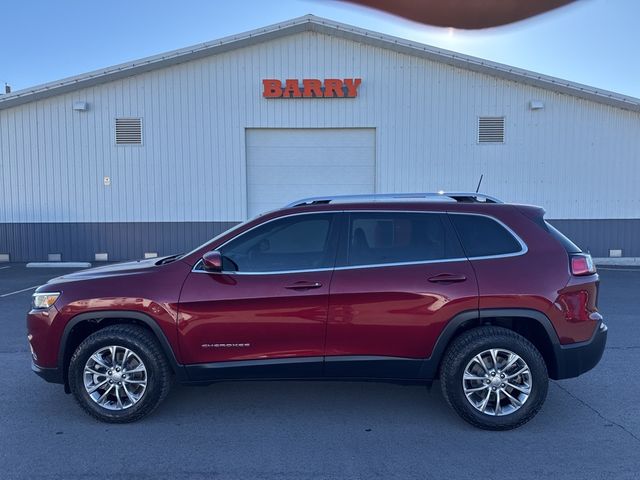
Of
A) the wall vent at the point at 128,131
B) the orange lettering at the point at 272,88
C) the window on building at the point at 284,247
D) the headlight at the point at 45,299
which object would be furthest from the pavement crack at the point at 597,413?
the wall vent at the point at 128,131

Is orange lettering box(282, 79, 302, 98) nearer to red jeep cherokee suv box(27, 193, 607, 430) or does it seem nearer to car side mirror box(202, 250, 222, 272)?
red jeep cherokee suv box(27, 193, 607, 430)

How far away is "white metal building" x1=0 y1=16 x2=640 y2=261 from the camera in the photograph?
13328 mm

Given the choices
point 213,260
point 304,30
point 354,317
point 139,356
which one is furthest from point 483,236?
point 304,30

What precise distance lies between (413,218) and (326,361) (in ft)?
4.57

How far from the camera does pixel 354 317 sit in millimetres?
3818

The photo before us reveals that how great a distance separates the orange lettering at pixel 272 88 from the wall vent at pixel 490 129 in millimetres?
5695

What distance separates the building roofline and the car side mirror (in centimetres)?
1061

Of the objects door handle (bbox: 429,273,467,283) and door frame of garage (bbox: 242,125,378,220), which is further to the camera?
door frame of garage (bbox: 242,125,378,220)

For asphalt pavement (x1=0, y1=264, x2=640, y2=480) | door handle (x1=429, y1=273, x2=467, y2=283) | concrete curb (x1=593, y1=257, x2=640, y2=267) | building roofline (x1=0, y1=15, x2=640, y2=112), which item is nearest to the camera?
asphalt pavement (x1=0, y1=264, x2=640, y2=480)

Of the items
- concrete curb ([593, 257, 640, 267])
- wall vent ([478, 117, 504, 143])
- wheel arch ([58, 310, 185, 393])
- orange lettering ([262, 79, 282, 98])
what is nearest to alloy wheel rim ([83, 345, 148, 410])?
wheel arch ([58, 310, 185, 393])

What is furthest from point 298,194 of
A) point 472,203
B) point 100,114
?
point 472,203

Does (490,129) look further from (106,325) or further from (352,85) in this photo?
(106,325)

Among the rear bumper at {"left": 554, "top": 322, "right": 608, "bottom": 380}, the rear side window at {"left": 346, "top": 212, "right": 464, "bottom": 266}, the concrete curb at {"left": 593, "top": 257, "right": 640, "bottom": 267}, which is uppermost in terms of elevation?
the rear side window at {"left": 346, "top": 212, "right": 464, "bottom": 266}

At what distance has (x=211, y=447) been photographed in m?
3.59
